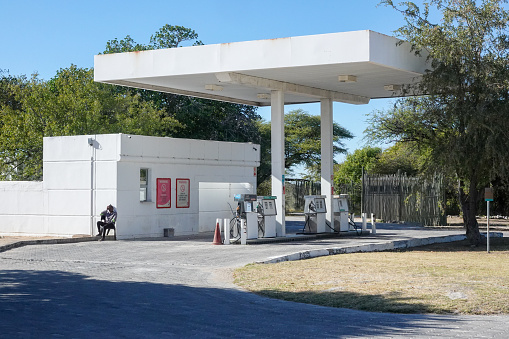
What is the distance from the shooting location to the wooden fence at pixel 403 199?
36500 mm

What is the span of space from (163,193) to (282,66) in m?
7.92

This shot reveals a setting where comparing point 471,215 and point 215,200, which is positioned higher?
point 215,200

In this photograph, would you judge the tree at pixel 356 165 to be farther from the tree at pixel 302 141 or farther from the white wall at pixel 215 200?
the white wall at pixel 215 200

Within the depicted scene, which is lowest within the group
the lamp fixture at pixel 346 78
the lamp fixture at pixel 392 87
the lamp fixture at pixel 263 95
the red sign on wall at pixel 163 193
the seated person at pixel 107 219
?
the seated person at pixel 107 219

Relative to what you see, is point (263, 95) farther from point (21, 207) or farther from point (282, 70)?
point (21, 207)

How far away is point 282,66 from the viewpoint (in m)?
22.8

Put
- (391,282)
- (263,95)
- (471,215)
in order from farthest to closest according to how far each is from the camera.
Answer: (263,95), (471,215), (391,282)

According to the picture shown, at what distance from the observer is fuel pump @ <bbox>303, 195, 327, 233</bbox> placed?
27.1 m

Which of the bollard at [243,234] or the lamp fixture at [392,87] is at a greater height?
the lamp fixture at [392,87]

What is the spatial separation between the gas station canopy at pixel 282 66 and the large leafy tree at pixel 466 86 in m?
1.06

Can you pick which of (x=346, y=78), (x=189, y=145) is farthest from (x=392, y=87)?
(x=189, y=145)

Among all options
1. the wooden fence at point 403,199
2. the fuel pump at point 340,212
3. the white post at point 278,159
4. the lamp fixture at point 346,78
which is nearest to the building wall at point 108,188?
the white post at point 278,159

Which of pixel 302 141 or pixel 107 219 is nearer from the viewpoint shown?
pixel 107 219

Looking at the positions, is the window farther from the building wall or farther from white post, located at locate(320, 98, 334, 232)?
white post, located at locate(320, 98, 334, 232)
